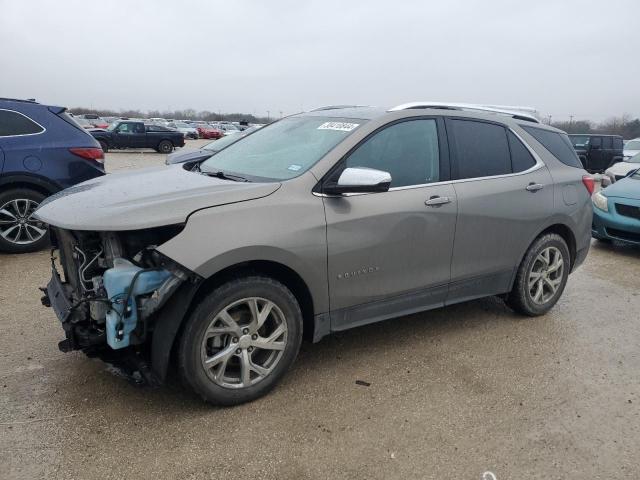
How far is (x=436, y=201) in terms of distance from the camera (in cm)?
365

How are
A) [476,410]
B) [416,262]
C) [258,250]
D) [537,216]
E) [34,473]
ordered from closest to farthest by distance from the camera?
[34,473]
[258,250]
[476,410]
[416,262]
[537,216]

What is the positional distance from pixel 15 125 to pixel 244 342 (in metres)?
4.78

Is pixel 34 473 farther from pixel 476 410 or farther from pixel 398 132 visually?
pixel 398 132

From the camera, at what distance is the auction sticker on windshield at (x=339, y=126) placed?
355 centimetres

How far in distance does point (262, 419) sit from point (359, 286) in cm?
100

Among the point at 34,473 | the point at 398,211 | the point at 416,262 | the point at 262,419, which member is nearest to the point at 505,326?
the point at 416,262

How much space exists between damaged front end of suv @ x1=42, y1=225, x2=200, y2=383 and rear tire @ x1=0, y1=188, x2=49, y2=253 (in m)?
3.51

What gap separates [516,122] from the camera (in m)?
4.51

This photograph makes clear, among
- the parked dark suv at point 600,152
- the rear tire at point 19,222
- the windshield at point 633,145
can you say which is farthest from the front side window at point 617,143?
the rear tire at point 19,222

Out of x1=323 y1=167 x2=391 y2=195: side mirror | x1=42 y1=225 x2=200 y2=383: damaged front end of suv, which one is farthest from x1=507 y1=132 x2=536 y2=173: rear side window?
x1=42 y1=225 x2=200 y2=383: damaged front end of suv

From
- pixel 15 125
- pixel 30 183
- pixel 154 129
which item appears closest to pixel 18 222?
pixel 30 183

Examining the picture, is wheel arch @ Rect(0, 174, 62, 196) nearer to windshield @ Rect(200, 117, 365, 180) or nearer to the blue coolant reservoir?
windshield @ Rect(200, 117, 365, 180)

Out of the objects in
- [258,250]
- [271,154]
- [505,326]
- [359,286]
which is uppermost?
[271,154]

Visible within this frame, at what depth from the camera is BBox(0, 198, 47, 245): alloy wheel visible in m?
5.98
